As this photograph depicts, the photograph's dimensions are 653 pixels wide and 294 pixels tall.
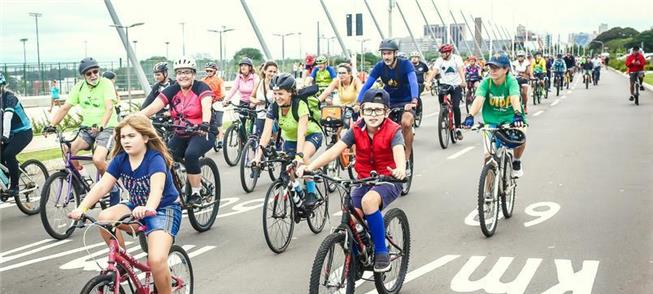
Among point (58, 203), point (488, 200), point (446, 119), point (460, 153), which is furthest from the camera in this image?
point (446, 119)

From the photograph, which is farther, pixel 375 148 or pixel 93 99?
pixel 93 99

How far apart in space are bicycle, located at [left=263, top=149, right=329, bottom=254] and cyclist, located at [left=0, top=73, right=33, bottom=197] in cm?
340

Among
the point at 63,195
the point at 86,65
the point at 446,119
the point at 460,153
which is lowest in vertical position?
the point at 460,153

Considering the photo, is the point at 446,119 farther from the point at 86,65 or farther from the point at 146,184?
the point at 146,184

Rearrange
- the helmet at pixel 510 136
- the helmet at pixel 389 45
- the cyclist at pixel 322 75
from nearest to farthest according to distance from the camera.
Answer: the helmet at pixel 510 136
the helmet at pixel 389 45
the cyclist at pixel 322 75

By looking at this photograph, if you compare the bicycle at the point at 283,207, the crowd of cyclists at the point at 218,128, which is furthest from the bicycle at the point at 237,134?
the bicycle at the point at 283,207

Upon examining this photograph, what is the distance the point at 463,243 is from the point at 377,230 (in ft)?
8.33

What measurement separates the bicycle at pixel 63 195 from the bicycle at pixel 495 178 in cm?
404

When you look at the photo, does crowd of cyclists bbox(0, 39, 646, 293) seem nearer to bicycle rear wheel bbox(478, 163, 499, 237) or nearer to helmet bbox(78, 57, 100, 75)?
helmet bbox(78, 57, 100, 75)

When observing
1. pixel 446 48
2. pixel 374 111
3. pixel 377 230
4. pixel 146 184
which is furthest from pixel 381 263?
pixel 446 48

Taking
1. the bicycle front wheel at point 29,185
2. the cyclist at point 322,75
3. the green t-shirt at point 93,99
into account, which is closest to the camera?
the green t-shirt at point 93,99

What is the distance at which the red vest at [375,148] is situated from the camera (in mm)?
6312

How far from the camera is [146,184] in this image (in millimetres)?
5496

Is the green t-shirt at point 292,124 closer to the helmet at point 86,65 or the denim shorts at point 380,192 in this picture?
the helmet at point 86,65
